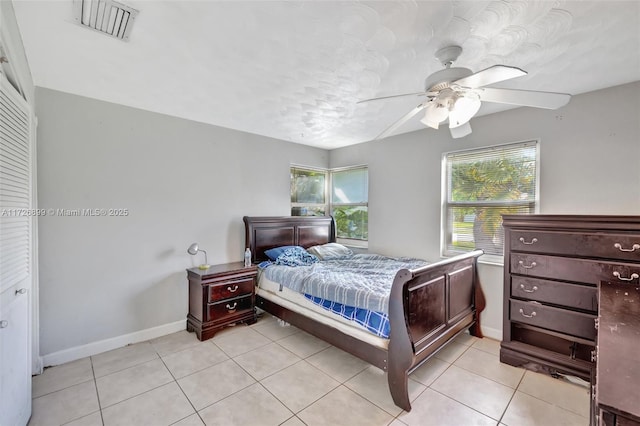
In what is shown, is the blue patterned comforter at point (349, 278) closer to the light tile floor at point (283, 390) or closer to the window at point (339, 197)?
the light tile floor at point (283, 390)

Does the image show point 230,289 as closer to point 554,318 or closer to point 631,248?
point 554,318

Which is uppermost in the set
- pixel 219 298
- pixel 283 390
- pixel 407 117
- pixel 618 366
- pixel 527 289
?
pixel 407 117

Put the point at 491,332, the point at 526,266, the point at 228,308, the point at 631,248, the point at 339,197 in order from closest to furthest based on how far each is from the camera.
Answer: the point at 631,248
the point at 526,266
the point at 491,332
the point at 228,308
the point at 339,197

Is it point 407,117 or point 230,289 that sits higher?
point 407,117

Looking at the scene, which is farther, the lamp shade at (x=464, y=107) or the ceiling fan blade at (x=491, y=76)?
the lamp shade at (x=464, y=107)

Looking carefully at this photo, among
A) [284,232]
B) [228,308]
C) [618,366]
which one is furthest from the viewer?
[284,232]

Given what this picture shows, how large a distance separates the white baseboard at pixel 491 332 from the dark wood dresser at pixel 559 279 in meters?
0.46

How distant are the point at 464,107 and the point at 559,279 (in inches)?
63.5

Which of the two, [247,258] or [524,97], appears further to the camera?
[247,258]

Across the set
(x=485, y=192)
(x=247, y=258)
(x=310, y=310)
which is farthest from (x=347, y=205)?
(x=310, y=310)

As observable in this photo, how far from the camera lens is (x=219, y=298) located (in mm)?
3047

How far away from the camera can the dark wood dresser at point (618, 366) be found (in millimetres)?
630

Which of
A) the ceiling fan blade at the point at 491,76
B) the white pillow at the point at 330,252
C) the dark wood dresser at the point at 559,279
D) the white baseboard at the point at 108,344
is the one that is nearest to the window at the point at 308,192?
the white pillow at the point at 330,252

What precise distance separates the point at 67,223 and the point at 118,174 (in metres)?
0.62
